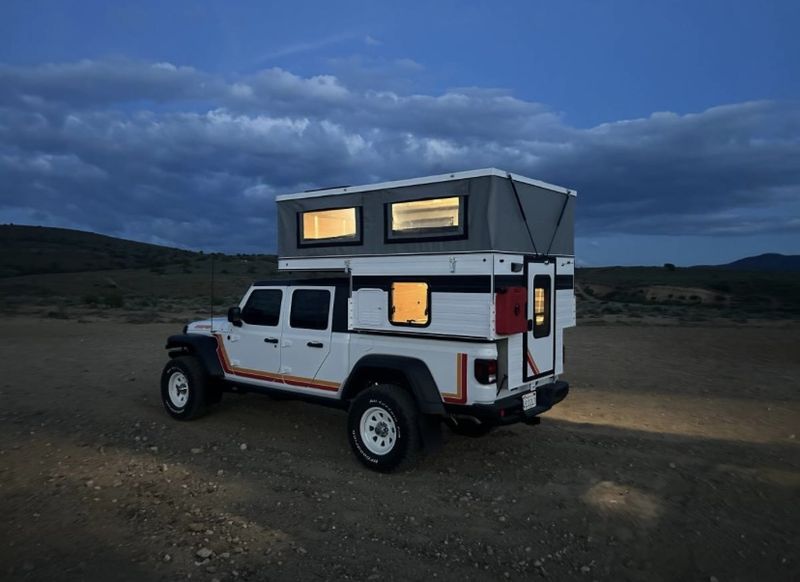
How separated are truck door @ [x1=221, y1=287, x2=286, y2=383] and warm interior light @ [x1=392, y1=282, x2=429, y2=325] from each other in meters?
1.73

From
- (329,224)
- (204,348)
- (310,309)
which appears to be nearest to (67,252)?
(204,348)

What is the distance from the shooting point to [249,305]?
7527mm

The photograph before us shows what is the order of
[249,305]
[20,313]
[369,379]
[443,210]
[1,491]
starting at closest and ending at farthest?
[1,491] < [443,210] < [369,379] < [249,305] < [20,313]

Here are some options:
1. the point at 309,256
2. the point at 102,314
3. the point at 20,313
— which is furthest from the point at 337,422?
the point at 20,313

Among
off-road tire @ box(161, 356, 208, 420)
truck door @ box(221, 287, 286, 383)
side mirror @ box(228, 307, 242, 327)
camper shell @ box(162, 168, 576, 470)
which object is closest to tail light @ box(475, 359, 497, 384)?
camper shell @ box(162, 168, 576, 470)

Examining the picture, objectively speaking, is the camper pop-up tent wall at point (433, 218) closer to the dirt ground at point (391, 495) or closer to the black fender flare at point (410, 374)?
the black fender flare at point (410, 374)

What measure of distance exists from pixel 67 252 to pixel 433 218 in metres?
69.5

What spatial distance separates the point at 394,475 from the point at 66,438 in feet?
13.5

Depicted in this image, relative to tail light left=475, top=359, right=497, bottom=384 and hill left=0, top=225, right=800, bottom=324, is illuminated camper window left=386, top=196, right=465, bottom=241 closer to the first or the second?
tail light left=475, top=359, right=497, bottom=384

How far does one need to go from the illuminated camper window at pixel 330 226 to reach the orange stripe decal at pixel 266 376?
162 cm

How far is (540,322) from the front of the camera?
21.0ft

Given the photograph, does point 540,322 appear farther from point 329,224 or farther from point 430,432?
point 329,224

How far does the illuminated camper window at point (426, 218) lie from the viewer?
5770 millimetres

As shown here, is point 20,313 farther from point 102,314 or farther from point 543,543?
point 543,543
